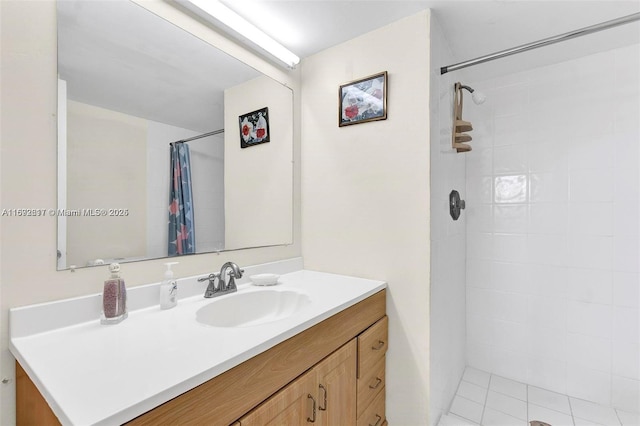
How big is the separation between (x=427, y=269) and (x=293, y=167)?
0.95 metres

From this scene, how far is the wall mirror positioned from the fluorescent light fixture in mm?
122

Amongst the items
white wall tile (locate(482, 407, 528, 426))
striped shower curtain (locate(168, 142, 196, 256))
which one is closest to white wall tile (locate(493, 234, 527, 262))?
white wall tile (locate(482, 407, 528, 426))

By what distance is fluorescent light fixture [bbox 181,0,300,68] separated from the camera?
127 cm

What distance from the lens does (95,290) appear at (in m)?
1.00

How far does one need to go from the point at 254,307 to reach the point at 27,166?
0.92 meters

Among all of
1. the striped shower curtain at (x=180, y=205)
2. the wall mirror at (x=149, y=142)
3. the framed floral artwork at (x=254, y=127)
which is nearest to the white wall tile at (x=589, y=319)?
the wall mirror at (x=149, y=142)

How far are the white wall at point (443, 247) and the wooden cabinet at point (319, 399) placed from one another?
0.47 m

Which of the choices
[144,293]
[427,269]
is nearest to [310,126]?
[427,269]

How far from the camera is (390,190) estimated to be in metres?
1.52

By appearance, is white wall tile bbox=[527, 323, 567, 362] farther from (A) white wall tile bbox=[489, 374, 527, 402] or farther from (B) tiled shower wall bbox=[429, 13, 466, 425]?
(B) tiled shower wall bbox=[429, 13, 466, 425]

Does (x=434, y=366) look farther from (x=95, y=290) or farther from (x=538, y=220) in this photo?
(x=95, y=290)

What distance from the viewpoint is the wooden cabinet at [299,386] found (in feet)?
2.21

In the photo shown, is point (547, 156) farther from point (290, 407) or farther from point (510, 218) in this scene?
point (290, 407)

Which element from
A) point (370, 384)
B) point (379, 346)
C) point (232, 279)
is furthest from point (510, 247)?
point (232, 279)
